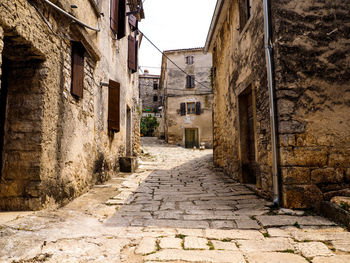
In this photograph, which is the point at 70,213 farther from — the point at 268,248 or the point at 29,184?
the point at 268,248

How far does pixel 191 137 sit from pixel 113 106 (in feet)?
42.5

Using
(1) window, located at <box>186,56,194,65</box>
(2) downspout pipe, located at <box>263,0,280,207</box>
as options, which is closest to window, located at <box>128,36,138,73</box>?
(2) downspout pipe, located at <box>263,0,280,207</box>

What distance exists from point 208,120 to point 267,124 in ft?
48.4

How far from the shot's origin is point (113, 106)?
20.0ft

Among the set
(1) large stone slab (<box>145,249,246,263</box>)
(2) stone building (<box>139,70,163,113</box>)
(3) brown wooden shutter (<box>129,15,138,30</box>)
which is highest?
(2) stone building (<box>139,70,163,113</box>)

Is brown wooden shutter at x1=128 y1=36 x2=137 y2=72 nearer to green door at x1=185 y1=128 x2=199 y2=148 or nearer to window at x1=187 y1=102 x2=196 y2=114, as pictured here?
window at x1=187 y1=102 x2=196 y2=114

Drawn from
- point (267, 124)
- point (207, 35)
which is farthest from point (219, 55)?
point (267, 124)

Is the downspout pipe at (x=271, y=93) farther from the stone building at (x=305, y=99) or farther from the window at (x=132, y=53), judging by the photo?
the window at (x=132, y=53)

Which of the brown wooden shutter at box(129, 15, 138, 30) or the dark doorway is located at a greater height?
the brown wooden shutter at box(129, 15, 138, 30)

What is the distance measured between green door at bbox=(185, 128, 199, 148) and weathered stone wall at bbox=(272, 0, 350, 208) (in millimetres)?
15245

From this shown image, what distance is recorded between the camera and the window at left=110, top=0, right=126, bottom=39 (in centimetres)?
615

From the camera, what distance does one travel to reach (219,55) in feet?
23.5

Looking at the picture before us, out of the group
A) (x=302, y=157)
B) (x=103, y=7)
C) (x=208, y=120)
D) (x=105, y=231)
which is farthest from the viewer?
(x=208, y=120)

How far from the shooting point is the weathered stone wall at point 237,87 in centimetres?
373
